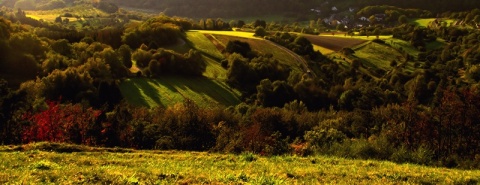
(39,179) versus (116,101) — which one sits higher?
(39,179)

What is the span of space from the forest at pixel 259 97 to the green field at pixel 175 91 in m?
2.46

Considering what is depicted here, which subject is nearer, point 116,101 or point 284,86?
point 116,101

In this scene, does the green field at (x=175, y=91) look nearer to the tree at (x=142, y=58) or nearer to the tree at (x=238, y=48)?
the tree at (x=142, y=58)

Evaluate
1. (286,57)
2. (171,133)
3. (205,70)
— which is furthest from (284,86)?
(171,133)

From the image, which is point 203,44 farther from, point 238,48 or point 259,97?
point 259,97

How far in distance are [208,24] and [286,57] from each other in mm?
54787

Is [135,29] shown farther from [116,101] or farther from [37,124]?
[37,124]

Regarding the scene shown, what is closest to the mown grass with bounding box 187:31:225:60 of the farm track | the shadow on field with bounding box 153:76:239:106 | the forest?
the forest

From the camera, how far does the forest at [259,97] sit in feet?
142

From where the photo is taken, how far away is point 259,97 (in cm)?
8988

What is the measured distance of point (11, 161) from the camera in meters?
20.9

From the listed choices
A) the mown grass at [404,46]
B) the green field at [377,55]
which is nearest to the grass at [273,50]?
the green field at [377,55]

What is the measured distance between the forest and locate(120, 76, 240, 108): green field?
2.46m

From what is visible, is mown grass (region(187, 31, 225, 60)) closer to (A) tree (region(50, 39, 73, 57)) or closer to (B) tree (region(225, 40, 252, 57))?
(B) tree (region(225, 40, 252, 57))
